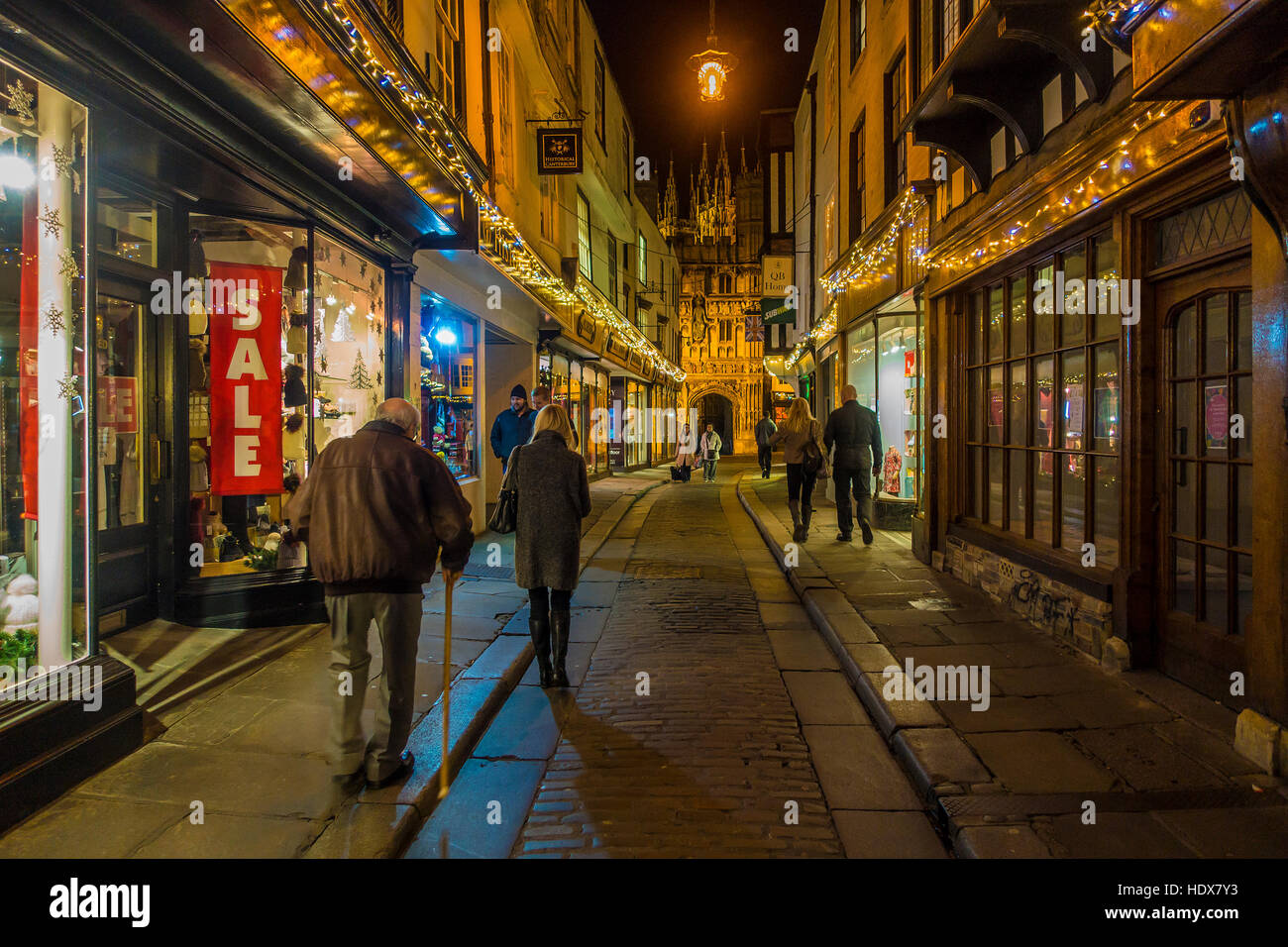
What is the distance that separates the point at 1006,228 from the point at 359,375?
6.48m

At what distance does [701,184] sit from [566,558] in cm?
5159

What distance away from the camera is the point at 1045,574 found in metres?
6.31

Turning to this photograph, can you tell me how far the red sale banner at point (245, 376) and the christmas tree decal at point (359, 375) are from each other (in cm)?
120

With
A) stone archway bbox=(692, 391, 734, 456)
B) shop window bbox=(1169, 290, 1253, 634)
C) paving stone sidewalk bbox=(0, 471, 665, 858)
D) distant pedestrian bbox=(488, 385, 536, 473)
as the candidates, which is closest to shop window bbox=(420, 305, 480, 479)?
distant pedestrian bbox=(488, 385, 536, 473)

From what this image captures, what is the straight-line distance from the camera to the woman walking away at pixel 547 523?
536 centimetres

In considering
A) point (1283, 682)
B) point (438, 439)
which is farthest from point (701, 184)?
point (1283, 682)

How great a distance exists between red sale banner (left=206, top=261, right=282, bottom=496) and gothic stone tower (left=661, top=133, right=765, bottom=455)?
151 feet

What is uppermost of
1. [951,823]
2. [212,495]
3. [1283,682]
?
[212,495]

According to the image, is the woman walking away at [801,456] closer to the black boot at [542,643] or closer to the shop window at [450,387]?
the shop window at [450,387]

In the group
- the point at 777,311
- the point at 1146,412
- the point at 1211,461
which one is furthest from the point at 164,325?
the point at 777,311

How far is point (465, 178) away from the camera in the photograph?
29.4 feet

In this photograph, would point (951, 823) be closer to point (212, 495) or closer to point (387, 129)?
point (212, 495)

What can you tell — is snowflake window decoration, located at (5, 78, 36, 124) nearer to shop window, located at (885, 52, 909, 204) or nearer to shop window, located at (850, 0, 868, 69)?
shop window, located at (885, 52, 909, 204)

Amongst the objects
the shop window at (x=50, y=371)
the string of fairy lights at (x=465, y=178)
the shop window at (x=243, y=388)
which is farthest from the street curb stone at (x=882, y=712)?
the string of fairy lights at (x=465, y=178)
